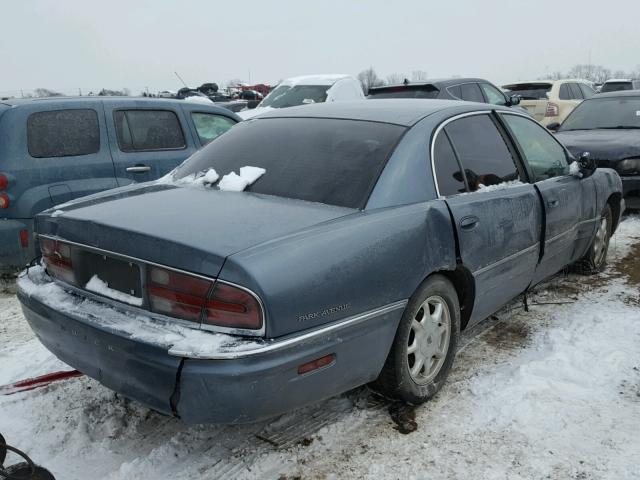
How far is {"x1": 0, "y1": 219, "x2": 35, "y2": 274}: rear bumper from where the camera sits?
4.84 metres

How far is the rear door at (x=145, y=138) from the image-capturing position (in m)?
5.63

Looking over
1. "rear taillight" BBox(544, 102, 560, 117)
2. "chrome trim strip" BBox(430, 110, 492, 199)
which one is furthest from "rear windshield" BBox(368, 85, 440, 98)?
"chrome trim strip" BBox(430, 110, 492, 199)

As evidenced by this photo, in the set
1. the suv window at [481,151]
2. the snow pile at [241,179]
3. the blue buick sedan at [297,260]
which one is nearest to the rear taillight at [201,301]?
the blue buick sedan at [297,260]

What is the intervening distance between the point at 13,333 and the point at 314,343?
9.08 feet

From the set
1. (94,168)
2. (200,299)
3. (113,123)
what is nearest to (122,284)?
(200,299)

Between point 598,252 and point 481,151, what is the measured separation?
225cm

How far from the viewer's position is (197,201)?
2.92 metres

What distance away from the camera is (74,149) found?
5.32 metres

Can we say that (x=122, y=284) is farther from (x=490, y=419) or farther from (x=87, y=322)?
(x=490, y=419)

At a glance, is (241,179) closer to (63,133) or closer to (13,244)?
(13,244)

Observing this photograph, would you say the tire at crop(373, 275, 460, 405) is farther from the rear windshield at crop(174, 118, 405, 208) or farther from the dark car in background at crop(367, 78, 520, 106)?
the dark car in background at crop(367, 78, 520, 106)

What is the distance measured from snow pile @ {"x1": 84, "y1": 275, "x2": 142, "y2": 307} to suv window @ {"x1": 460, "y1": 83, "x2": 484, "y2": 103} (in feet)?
27.3

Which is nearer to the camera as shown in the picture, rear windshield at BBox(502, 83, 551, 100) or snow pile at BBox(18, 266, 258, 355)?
snow pile at BBox(18, 266, 258, 355)

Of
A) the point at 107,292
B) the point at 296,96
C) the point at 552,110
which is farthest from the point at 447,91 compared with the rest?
the point at 107,292
